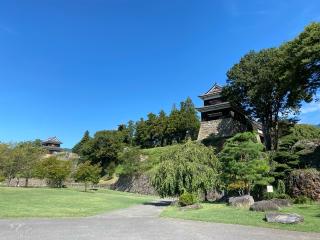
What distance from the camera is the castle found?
40.2 m

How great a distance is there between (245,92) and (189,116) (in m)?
20.7

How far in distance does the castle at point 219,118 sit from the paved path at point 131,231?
94.9ft

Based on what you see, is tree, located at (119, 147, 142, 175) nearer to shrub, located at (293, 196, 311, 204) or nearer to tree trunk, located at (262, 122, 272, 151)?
tree trunk, located at (262, 122, 272, 151)

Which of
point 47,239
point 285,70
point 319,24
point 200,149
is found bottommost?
point 47,239

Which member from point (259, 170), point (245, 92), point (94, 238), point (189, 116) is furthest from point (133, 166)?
point (94, 238)

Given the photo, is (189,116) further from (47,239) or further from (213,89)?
(47,239)

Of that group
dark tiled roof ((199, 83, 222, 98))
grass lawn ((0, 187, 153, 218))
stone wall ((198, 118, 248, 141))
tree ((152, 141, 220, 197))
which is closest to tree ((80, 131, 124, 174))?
stone wall ((198, 118, 248, 141))

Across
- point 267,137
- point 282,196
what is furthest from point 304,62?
point 267,137

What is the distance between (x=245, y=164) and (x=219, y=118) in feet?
68.7

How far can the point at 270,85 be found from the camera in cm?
3169

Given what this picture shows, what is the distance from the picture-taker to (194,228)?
1099 centimetres

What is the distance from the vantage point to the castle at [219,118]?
40188mm

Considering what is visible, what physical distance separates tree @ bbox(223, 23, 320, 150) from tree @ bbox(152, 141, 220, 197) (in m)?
9.37

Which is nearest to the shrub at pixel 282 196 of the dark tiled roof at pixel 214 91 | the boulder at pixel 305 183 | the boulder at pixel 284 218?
the boulder at pixel 305 183
